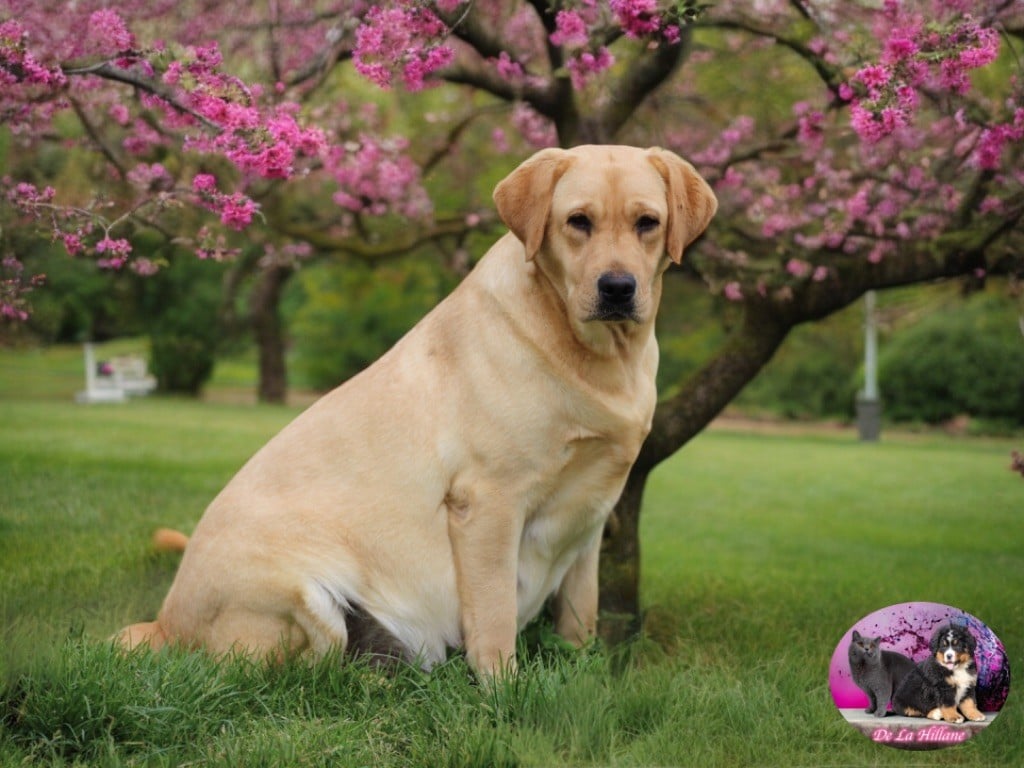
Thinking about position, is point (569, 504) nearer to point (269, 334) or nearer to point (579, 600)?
point (579, 600)

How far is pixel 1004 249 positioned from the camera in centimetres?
515

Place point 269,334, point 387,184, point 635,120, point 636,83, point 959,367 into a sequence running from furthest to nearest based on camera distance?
point 269,334, point 959,367, point 387,184, point 635,120, point 636,83

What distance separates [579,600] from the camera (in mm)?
4352

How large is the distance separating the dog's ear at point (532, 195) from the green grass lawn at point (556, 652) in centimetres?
143

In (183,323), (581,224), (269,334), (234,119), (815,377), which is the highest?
(234,119)

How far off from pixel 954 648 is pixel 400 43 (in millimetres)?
2859

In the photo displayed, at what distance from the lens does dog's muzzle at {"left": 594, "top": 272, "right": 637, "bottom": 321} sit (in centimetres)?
349

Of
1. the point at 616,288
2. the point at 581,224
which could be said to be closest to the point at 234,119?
the point at 581,224

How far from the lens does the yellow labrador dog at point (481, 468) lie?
3.67 m

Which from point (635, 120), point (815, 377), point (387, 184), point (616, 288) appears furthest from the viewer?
point (815, 377)

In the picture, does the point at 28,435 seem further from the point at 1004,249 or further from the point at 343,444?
the point at 1004,249

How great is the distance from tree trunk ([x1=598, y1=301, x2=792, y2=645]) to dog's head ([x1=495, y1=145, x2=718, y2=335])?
1.79 metres

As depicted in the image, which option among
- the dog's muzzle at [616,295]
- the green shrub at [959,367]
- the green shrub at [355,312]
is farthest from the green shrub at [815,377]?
the dog's muzzle at [616,295]

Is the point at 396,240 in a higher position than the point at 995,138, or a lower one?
lower
